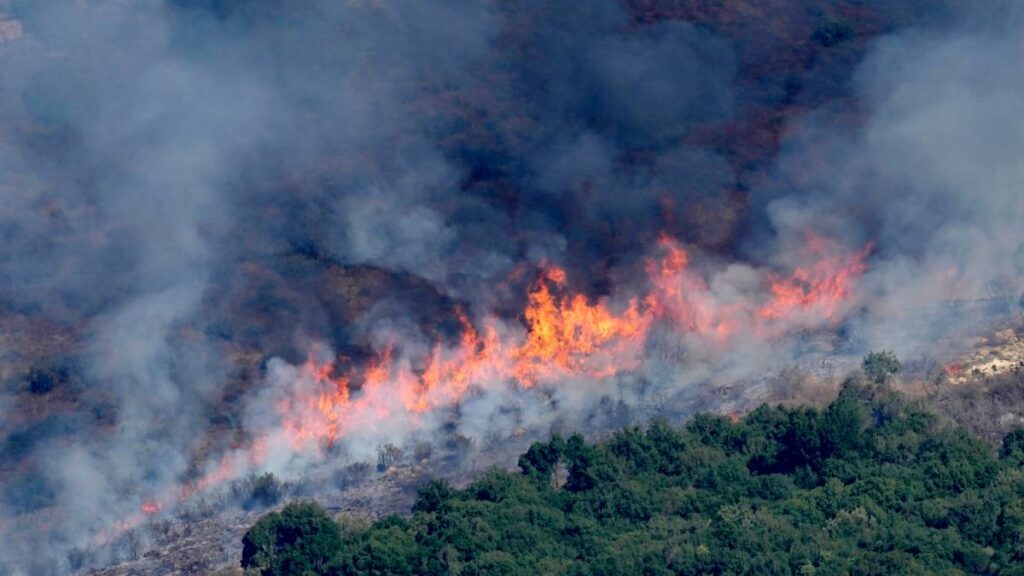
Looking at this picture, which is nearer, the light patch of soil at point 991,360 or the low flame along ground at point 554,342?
the light patch of soil at point 991,360

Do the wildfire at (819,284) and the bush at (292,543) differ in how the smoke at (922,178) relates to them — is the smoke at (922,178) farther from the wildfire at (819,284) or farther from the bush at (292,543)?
the bush at (292,543)

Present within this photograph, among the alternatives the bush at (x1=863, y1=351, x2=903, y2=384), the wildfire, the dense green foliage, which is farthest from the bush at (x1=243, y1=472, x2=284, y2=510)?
the bush at (x1=863, y1=351, x2=903, y2=384)

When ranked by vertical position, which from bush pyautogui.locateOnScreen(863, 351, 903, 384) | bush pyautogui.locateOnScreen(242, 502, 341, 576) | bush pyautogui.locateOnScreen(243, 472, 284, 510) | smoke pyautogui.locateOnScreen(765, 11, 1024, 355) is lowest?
bush pyautogui.locateOnScreen(242, 502, 341, 576)

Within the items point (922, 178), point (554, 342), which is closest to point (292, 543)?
point (554, 342)

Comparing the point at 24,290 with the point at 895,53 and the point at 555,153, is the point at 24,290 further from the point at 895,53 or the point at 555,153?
the point at 895,53

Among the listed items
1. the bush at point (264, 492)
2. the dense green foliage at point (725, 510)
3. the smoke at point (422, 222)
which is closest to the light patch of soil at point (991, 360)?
the smoke at point (422, 222)

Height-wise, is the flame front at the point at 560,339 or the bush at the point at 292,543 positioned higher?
the flame front at the point at 560,339

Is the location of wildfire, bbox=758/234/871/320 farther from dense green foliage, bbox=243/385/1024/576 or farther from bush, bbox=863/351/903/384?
dense green foliage, bbox=243/385/1024/576
